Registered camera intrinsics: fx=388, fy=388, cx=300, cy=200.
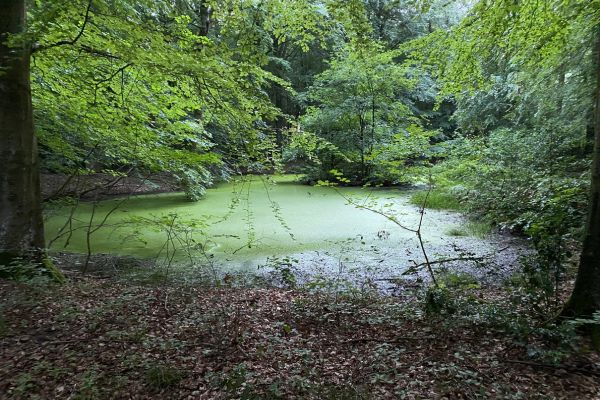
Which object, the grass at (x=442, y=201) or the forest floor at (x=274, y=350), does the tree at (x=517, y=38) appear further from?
the grass at (x=442, y=201)

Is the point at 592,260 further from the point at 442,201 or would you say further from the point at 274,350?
the point at 442,201

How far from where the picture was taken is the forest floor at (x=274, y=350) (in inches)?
79.4

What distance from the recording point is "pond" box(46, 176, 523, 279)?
488 cm

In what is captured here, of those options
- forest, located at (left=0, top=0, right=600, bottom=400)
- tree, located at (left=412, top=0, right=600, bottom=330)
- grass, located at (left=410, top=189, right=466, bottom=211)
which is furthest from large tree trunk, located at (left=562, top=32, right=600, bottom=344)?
grass, located at (left=410, top=189, right=466, bottom=211)

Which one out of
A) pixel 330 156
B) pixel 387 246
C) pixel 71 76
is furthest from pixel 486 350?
pixel 330 156

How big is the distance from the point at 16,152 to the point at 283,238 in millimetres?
3677

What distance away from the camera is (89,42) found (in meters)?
4.03

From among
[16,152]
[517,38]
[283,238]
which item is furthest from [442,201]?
[16,152]

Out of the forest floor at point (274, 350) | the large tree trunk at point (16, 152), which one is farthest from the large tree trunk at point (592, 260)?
the large tree trunk at point (16, 152)

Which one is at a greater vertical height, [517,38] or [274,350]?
[517,38]

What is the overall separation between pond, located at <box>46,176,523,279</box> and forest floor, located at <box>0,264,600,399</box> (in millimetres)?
1101

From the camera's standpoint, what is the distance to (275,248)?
5.65m

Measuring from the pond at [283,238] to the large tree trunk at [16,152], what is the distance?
2.10 ft

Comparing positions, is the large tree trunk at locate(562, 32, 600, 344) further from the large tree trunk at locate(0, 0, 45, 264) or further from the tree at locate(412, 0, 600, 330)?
the large tree trunk at locate(0, 0, 45, 264)
